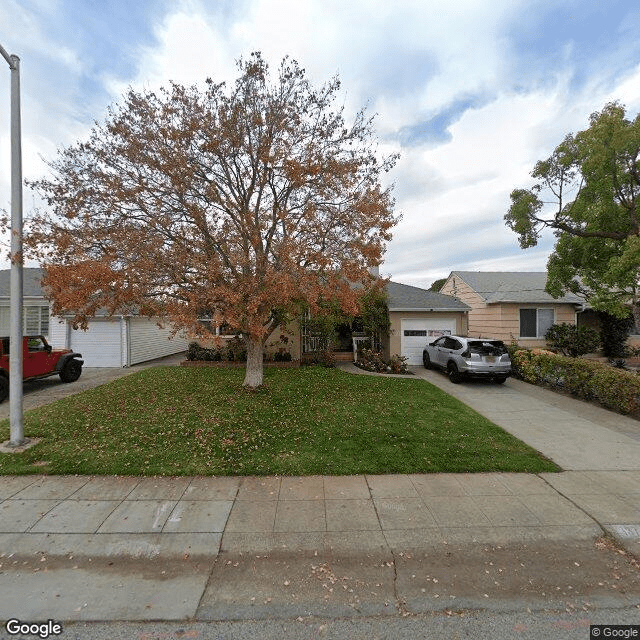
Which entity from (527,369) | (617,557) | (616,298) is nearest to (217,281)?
(617,557)

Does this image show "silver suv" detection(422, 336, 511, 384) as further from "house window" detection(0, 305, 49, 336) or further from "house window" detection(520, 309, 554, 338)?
"house window" detection(0, 305, 49, 336)

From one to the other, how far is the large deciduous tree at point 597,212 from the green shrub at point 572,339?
314cm

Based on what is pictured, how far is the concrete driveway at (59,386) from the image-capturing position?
29.3 ft

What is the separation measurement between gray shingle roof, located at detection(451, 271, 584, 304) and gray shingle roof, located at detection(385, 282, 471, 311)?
93.0 inches

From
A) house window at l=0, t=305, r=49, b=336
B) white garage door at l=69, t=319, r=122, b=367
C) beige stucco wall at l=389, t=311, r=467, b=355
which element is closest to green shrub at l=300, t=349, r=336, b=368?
beige stucco wall at l=389, t=311, r=467, b=355

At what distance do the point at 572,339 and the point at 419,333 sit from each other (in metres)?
6.92

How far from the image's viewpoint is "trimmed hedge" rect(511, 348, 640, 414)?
26.3 feet

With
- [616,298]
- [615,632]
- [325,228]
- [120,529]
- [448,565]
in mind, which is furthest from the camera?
[616,298]

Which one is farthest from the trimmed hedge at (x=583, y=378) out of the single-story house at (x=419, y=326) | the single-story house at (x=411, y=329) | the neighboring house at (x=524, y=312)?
the neighboring house at (x=524, y=312)

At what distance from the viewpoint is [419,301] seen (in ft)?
50.4

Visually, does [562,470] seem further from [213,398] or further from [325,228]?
[213,398]

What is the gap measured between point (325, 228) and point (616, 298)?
10.4m

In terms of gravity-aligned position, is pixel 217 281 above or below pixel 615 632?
above

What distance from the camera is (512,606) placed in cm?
273
